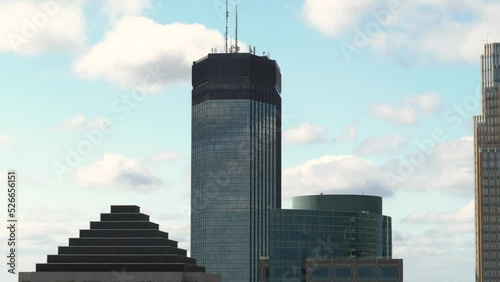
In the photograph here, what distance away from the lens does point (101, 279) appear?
199875 mm

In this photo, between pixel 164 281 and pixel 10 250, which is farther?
pixel 164 281

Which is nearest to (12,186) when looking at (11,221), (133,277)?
(11,221)

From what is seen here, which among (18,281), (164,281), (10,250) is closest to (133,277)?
(164,281)

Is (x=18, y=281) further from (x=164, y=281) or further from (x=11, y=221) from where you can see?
(x=11, y=221)

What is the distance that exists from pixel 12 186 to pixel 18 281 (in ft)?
183

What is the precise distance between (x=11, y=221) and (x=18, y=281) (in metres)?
55.1

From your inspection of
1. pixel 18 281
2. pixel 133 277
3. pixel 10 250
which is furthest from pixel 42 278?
pixel 10 250

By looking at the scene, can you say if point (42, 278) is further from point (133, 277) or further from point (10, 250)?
point (10, 250)

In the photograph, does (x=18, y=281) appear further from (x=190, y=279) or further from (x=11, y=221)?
(x=11, y=221)

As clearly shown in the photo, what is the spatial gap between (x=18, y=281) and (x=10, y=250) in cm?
5325

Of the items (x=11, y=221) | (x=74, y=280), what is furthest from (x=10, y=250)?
(x=74, y=280)

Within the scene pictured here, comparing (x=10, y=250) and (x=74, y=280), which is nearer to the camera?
(x=10, y=250)

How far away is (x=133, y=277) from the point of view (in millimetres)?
198875

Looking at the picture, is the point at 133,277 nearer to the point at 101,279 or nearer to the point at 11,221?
the point at 101,279
